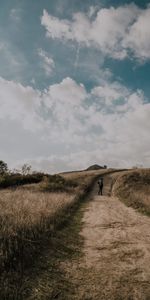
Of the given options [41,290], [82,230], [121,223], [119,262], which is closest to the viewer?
[41,290]

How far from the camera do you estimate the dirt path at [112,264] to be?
610 cm

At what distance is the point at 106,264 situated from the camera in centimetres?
791

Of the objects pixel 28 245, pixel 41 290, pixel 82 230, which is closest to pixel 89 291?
pixel 41 290

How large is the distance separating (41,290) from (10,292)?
2.44 ft

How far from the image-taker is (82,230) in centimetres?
1273

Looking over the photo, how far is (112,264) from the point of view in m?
7.91

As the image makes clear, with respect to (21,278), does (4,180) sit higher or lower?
higher

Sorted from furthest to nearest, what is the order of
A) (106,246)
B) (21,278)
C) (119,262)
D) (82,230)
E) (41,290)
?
1. (82,230)
2. (106,246)
3. (119,262)
4. (21,278)
5. (41,290)

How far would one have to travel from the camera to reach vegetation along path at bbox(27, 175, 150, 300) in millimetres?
6078

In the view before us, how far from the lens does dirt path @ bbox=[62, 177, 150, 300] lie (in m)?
6.10

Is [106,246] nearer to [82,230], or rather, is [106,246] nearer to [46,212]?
[82,230]

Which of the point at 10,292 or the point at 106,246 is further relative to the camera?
the point at 106,246

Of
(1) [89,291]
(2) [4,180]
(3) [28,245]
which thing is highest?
(2) [4,180]

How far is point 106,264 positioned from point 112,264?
7.1 inches
